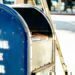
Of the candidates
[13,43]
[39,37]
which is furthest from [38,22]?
[13,43]

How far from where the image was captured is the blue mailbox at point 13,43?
123 inches

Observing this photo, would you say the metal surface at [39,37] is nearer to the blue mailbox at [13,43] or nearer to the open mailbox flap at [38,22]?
the open mailbox flap at [38,22]

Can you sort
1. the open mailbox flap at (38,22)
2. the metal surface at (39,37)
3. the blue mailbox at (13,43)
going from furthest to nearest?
the open mailbox flap at (38,22) → the metal surface at (39,37) → the blue mailbox at (13,43)

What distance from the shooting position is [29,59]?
3154 mm

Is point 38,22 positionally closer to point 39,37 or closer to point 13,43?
point 39,37

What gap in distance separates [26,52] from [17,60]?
0.35 feet

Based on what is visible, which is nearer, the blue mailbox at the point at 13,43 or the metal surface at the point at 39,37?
the blue mailbox at the point at 13,43

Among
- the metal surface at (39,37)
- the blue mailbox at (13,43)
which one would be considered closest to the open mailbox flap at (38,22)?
the metal surface at (39,37)

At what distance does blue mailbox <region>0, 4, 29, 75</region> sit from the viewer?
3.12 meters

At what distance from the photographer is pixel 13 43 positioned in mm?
3152

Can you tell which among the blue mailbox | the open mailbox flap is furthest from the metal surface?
the blue mailbox

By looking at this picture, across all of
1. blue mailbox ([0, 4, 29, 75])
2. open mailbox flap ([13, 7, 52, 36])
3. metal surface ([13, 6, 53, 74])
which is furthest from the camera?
open mailbox flap ([13, 7, 52, 36])

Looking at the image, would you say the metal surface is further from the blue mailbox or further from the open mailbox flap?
the blue mailbox

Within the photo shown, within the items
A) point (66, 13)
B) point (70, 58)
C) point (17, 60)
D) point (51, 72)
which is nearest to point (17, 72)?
point (17, 60)
